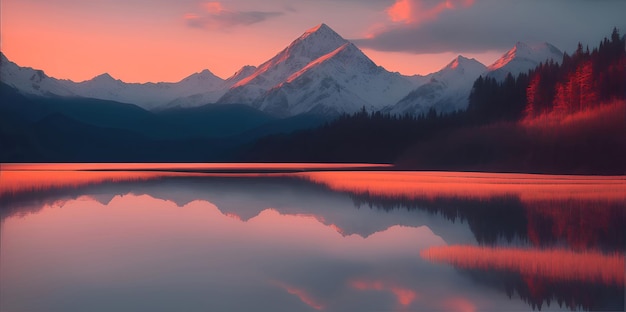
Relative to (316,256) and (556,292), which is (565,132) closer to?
(316,256)

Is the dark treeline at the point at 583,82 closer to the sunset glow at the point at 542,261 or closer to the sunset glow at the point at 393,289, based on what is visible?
the sunset glow at the point at 542,261

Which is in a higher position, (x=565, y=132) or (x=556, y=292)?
(x=565, y=132)

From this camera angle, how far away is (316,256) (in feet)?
97.2

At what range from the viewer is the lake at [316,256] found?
20703mm

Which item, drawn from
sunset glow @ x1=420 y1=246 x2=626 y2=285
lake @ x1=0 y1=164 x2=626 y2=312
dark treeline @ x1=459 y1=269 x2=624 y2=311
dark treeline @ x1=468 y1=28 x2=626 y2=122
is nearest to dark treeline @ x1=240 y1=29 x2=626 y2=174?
dark treeline @ x1=468 y1=28 x2=626 y2=122

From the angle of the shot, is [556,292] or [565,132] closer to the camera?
[556,292]

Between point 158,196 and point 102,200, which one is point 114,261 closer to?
point 102,200

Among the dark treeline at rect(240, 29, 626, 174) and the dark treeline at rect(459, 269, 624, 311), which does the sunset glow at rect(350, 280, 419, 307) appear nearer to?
the dark treeline at rect(459, 269, 624, 311)

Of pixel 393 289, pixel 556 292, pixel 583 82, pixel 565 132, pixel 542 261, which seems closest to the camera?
pixel 556 292

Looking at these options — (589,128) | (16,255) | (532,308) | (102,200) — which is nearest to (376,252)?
(532,308)

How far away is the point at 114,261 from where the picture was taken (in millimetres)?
27719

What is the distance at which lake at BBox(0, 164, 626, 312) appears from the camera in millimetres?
20703


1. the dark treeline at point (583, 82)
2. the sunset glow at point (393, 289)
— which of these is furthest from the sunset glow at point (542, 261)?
the dark treeline at point (583, 82)

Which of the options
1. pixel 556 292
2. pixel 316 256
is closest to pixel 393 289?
pixel 556 292
